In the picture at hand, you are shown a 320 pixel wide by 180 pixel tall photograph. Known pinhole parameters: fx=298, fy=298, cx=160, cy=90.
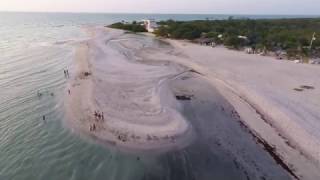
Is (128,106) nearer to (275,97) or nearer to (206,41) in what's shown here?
(275,97)

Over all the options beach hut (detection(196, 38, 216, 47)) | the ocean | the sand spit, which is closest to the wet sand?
the sand spit

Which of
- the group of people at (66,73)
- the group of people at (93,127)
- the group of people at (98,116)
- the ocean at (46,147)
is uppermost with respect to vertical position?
the group of people at (98,116)

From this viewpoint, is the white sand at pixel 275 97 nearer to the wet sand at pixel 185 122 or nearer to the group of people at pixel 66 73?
the wet sand at pixel 185 122

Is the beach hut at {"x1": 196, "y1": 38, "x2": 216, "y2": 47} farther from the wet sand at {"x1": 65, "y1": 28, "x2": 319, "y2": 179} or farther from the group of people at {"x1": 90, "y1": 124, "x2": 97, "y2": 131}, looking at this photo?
the group of people at {"x1": 90, "y1": 124, "x2": 97, "y2": 131}

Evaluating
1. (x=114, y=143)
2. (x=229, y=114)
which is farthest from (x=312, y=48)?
(x=114, y=143)

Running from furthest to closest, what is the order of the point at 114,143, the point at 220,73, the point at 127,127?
the point at 220,73 → the point at 127,127 → the point at 114,143

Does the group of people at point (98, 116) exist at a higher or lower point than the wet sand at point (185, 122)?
higher

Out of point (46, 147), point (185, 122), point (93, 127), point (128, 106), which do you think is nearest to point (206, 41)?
point (128, 106)

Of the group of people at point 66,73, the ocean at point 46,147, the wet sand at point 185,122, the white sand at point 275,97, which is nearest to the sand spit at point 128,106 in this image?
the wet sand at point 185,122

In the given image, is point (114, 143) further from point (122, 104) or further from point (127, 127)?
point (122, 104)
